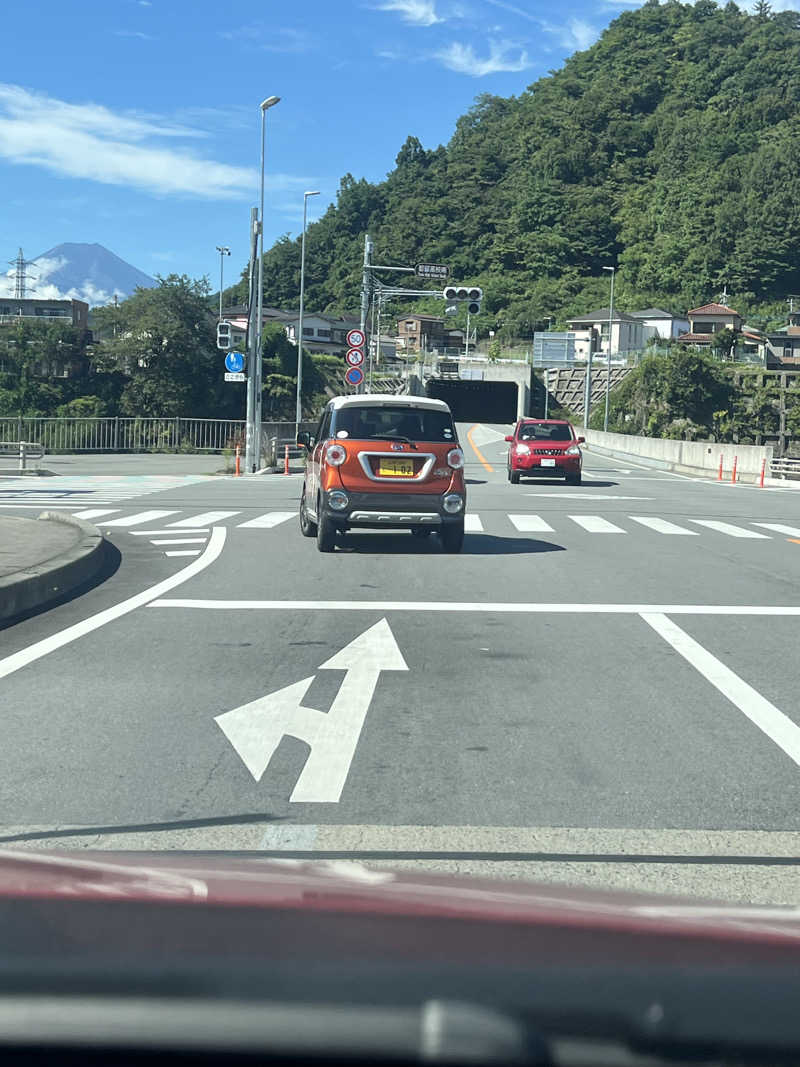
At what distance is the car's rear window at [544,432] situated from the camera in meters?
32.0

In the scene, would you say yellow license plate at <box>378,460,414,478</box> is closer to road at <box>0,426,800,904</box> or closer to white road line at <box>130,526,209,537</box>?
road at <box>0,426,800,904</box>

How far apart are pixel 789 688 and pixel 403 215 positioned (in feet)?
538

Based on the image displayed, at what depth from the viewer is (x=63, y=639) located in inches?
364

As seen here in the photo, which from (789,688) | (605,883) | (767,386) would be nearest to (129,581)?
(789,688)

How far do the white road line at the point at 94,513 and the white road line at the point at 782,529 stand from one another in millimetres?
10994

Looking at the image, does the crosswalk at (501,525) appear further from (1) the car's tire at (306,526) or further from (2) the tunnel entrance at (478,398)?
(2) the tunnel entrance at (478,398)

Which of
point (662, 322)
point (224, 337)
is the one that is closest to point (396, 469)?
point (224, 337)

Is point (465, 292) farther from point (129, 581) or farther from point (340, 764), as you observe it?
point (340, 764)

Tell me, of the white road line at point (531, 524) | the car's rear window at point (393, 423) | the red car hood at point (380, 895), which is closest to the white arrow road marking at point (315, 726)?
the red car hood at point (380, 895)

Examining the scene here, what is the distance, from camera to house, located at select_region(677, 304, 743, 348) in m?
122

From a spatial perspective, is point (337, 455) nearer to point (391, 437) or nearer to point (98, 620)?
point (391, 437)

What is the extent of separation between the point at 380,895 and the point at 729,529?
1852cm

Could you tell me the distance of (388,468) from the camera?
1471 cm

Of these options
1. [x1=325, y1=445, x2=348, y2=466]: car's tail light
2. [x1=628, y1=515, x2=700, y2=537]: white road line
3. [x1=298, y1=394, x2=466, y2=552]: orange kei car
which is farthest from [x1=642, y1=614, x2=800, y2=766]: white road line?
[x1=628, y1=515, x2=700, y2=537]: white road line
